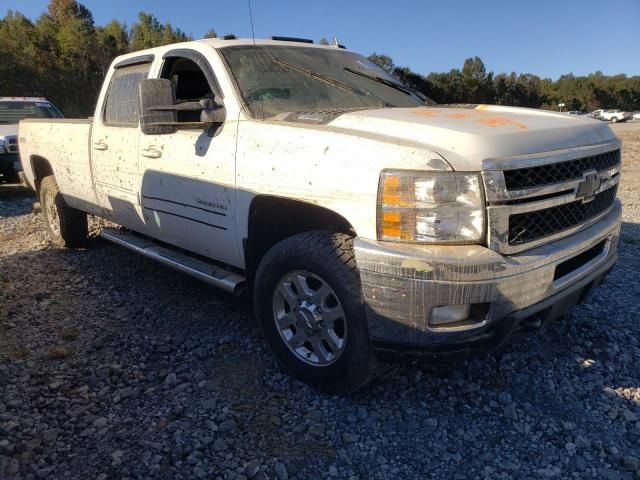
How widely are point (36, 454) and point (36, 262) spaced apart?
3432 mm

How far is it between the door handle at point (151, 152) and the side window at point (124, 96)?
351 mm

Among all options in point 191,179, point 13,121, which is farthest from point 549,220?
point 13,121

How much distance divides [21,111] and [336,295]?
10588 mm

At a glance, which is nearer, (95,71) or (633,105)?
(95,71)

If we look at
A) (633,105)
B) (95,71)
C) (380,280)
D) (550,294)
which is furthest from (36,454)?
(633,105)

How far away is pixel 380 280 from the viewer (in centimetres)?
230

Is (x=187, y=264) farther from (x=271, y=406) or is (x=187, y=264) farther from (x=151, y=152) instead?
(x=271, y=406)

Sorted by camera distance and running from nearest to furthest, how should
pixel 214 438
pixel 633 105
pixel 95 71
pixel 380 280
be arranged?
pixel 380 280 → pixel 214 438 → pixel 95 71 → pixel 633 105

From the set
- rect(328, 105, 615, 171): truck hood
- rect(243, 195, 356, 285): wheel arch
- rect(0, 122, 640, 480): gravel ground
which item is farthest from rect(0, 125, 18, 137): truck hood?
rect(328, 105, 615, 171): truck hood

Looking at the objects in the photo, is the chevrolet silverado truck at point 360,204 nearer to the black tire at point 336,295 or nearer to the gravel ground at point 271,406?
the black tire at point 336,295

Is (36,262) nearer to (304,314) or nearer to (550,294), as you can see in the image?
(304,314)

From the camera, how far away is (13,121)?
10352 millimetres

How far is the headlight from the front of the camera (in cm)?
224

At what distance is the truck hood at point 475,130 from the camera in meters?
2.29
